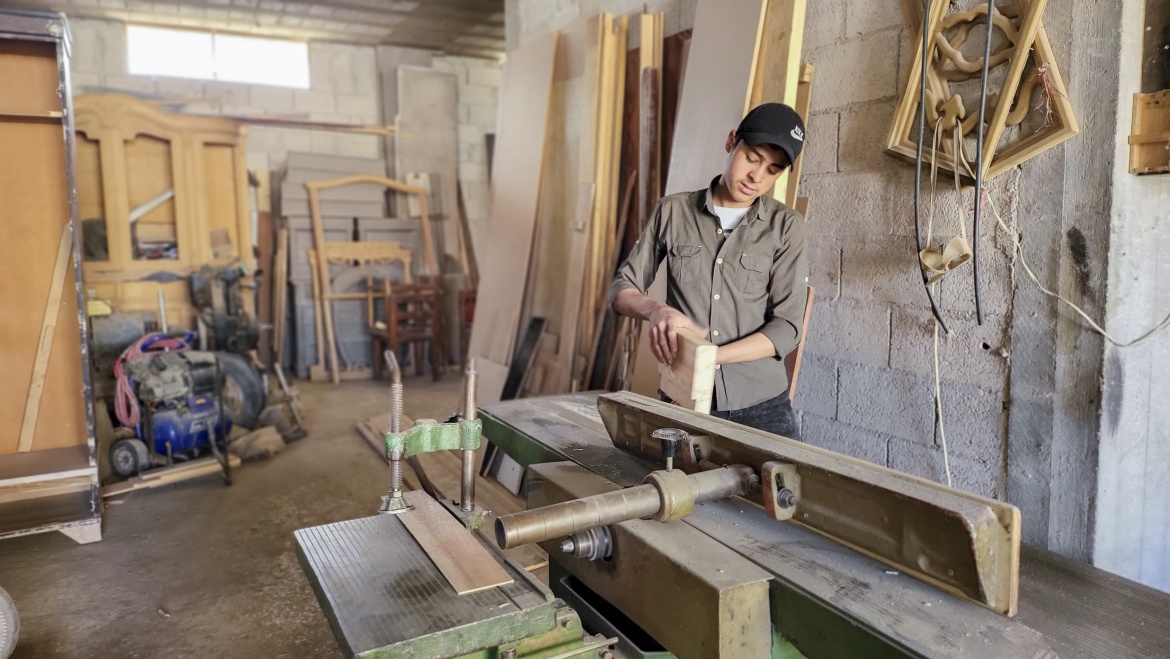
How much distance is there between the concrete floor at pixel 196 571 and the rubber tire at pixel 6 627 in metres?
0.35

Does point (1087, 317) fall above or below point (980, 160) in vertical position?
below

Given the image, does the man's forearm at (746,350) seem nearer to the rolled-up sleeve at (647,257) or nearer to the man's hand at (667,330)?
the man's hand at (667,330)

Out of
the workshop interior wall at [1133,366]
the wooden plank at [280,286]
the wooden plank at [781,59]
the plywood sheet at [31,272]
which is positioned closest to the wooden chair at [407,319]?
the wooden plank at [280,286]

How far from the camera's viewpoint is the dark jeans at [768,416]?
1.82 metres

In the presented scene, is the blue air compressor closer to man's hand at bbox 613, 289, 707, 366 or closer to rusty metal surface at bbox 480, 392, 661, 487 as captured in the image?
rusty metal surface at bbox 480, 392, 661, 487

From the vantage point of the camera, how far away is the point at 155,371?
3.72m

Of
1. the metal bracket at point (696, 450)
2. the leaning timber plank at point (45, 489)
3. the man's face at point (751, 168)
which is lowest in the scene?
the leaning timber plank at point (45, 489)

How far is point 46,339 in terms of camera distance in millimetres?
3006

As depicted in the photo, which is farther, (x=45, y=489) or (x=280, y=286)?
(x=280, y=286)

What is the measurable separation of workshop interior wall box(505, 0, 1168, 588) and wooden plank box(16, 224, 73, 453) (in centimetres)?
262

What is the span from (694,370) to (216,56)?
6.28m

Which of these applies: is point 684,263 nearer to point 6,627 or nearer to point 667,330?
point 667,330

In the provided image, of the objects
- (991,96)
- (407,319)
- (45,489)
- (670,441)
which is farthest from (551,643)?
(407,319)

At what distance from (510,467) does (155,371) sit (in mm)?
1964
